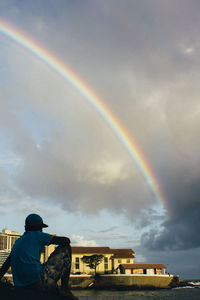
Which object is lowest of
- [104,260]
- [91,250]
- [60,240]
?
[104,260]

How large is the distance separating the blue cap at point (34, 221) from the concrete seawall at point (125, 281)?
3812 inches

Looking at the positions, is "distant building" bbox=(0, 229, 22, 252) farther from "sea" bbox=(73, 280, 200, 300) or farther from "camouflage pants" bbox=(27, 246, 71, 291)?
"camouflage pants" bbox=(27, 246, 71, 291)

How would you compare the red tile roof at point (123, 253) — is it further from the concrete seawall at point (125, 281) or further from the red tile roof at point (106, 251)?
the concrete seawall at point (125, 281)

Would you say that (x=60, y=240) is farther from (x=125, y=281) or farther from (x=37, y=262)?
(x=125, y=281)

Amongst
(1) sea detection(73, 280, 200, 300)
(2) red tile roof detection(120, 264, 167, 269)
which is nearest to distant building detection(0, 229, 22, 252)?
(2) red tile roof detection(120, 264, 167, 269)

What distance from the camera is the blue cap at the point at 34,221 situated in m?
5.30

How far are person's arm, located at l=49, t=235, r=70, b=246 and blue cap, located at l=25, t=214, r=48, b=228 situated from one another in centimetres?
39

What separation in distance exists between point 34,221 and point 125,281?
97.3 m

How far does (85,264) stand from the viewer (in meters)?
118

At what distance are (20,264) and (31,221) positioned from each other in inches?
28.6

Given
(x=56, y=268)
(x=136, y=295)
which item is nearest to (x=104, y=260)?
(x=136, y=295)

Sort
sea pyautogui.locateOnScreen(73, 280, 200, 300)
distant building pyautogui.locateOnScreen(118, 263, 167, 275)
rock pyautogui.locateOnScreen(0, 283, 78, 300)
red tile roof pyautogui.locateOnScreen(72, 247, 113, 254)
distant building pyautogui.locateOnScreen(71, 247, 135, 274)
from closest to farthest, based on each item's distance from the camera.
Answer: rock pyautogui.locateOnScreen(0, 283, 78, 300)
sea pyautogui.locateOnScreen(73, 280, 200, 300)
distant building pyautogui.locateOnScreen(118, 263, 167, 275)
distant building pyautogui.locateOnScreen(71, 247, 135, 274)
red tile roof pyautogui.locateOnScreen(72, 247, 113, 254)

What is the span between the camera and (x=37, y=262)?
4922 millimetres

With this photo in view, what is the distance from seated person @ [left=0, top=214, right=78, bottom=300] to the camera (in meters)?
4.89
